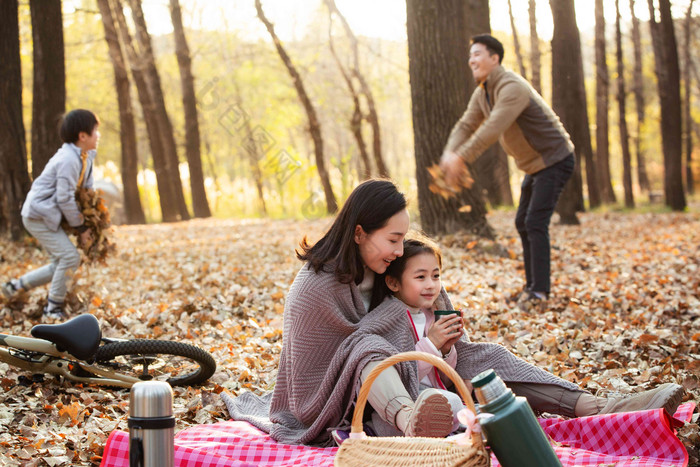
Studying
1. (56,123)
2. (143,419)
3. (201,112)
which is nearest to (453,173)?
(143,419)

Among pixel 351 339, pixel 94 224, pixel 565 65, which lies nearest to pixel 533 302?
pixel 351 339

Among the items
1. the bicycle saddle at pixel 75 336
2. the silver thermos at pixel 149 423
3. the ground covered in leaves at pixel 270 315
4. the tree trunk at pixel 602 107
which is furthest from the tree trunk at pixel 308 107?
the silver thermos at pixel 149 423

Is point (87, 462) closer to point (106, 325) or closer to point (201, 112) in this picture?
point (106, 325)

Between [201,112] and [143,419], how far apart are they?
2966 centimetres

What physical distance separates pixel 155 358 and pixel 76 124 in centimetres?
251

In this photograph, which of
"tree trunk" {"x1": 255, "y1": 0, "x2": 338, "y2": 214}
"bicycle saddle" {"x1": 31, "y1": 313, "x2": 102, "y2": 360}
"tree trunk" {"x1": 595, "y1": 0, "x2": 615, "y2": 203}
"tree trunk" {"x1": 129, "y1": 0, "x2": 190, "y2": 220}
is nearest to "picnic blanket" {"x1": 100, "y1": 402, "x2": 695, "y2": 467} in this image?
"bicycle saddle" {"x1": 31, "y1": 313, "x2": 102, "y2": 360}

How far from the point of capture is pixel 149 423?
234cm

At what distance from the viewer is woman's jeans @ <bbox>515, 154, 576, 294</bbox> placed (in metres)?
6.15

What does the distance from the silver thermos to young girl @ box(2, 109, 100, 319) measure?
161 inches

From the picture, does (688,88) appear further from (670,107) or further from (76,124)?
(76,124)

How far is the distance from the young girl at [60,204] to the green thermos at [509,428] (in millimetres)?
4778

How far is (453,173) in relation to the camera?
564cm

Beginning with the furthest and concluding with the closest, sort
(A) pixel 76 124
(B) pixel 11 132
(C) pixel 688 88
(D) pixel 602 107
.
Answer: (C) pixel 688 88 → (D) pixel 602 107 → (B) pixel 11 132 → (A) pixel 76 124

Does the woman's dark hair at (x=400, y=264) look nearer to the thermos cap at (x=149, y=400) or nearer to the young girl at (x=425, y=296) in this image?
the young girl at (x=425, y=296)
